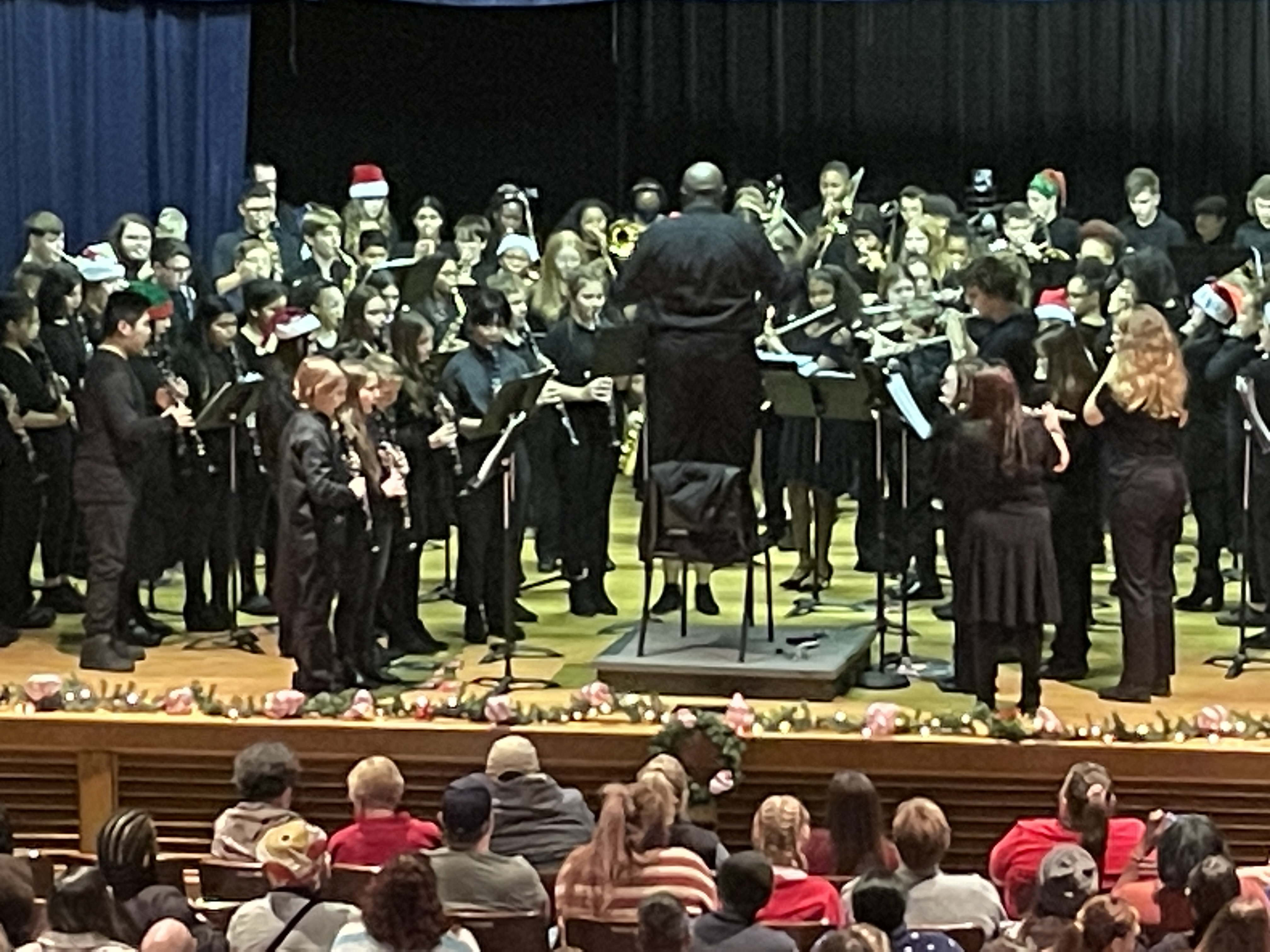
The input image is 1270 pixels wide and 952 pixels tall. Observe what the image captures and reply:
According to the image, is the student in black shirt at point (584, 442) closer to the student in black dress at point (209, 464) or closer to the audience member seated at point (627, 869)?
the student in black dress at point (209, 464)

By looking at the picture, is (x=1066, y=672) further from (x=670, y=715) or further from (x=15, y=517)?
(x=15, y=517)

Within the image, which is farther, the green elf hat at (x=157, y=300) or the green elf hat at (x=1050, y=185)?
the green elf hat at (x=1050, y=185)

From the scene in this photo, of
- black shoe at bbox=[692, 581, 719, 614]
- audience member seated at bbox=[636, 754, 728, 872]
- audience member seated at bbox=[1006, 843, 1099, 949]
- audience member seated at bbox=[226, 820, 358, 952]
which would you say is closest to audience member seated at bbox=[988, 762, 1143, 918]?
audience member seated at bbox=[1006, 843, 1099, 949]

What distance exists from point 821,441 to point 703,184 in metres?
1.69

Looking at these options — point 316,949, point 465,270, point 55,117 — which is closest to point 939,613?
point 465,270

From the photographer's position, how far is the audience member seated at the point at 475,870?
620 cm

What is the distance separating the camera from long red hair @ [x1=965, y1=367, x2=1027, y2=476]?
8.17 metres

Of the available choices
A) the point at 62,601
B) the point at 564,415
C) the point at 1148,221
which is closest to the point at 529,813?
the point at 564,415

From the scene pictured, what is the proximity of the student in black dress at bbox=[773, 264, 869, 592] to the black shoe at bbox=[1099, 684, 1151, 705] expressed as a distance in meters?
1.86

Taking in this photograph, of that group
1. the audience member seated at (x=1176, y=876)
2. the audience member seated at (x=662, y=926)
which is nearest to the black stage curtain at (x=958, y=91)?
the audience member seated at (x=1176, y=876)

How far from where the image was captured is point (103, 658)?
30.5ft

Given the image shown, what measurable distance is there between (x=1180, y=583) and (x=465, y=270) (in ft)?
11.2

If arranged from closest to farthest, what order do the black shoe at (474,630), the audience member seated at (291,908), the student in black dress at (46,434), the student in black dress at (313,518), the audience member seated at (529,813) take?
the audience member seated at (291,908) → the audience member seated at (529,813) → the student in black dress at (313,518) → the student in black dress at (46,434) → the black shoe at (474,630)

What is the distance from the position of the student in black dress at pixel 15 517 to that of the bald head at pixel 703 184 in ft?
9.18
